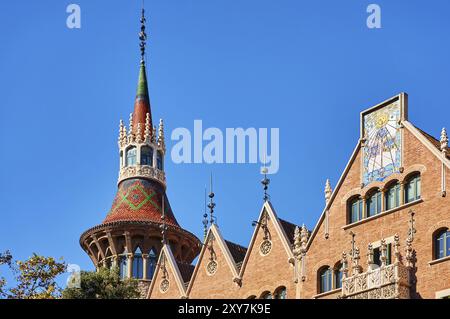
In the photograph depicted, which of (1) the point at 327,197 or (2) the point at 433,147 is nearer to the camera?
(2) the point at 433,147

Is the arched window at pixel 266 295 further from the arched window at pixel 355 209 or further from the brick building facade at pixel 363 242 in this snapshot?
the arched window at pixel 355 209

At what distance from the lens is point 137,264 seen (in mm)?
66688

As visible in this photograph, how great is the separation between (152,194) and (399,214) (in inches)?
933

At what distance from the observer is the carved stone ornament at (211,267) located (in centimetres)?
5581

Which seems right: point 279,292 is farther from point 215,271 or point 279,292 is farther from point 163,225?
point 163,225

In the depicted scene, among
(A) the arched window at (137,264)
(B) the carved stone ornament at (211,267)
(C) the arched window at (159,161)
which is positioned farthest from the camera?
(C) the arched window at (159,161)

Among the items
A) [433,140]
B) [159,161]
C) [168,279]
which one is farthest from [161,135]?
[433,140]

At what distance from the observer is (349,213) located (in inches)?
1976

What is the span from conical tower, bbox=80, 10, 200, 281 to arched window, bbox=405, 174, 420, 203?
1855 centimetres

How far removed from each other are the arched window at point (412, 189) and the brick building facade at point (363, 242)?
0.04 m

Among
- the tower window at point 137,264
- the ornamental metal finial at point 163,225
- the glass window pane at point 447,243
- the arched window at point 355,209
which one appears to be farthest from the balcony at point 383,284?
the tower window at point 137,264

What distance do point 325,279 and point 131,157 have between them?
22583 mm
